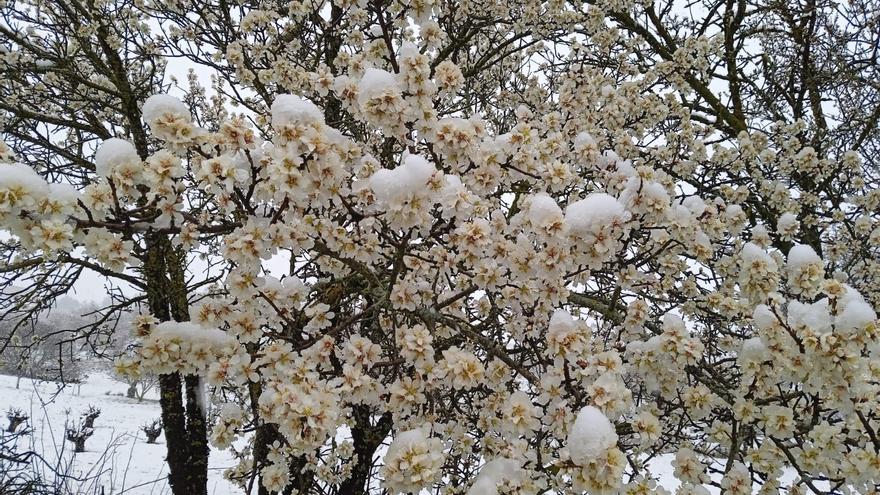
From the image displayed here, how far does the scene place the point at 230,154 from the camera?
1.89 metres

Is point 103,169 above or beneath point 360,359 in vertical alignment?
above

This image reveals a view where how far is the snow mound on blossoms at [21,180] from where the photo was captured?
1.58 m

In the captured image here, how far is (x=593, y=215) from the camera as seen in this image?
6.72 ft

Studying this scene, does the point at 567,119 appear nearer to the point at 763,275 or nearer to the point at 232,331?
the point at 763,275

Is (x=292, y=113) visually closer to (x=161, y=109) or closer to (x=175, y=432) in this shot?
(x=161, y=109)

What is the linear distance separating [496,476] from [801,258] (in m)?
1.75

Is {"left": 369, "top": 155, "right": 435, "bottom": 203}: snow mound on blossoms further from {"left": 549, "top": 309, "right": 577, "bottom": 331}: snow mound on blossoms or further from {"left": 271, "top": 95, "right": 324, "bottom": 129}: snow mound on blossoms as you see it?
{"left": 549, "top": 309, "right": 577, "bottom": 331}: snow mound on blossoms

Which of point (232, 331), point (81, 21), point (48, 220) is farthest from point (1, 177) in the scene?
point (81, 21)

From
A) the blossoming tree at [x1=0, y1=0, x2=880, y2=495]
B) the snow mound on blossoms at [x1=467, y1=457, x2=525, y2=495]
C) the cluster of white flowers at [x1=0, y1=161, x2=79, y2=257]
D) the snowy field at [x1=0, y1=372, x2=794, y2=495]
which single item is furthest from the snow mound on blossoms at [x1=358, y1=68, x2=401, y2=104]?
the snowy field at [x1=0, y1=372, x2=794, y2=495]

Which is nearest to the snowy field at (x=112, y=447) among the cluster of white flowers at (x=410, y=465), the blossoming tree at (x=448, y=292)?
the blossoming tree at (x=448, y=292)

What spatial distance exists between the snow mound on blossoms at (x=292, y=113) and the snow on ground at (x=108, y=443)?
673 centimetres

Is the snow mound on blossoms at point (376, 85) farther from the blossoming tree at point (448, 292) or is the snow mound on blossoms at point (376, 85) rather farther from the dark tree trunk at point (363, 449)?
the dark tree trunk at point (363, 449)

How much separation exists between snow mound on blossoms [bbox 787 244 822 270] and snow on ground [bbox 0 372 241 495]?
7.15 m

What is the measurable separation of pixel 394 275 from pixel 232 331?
28.3 inches
